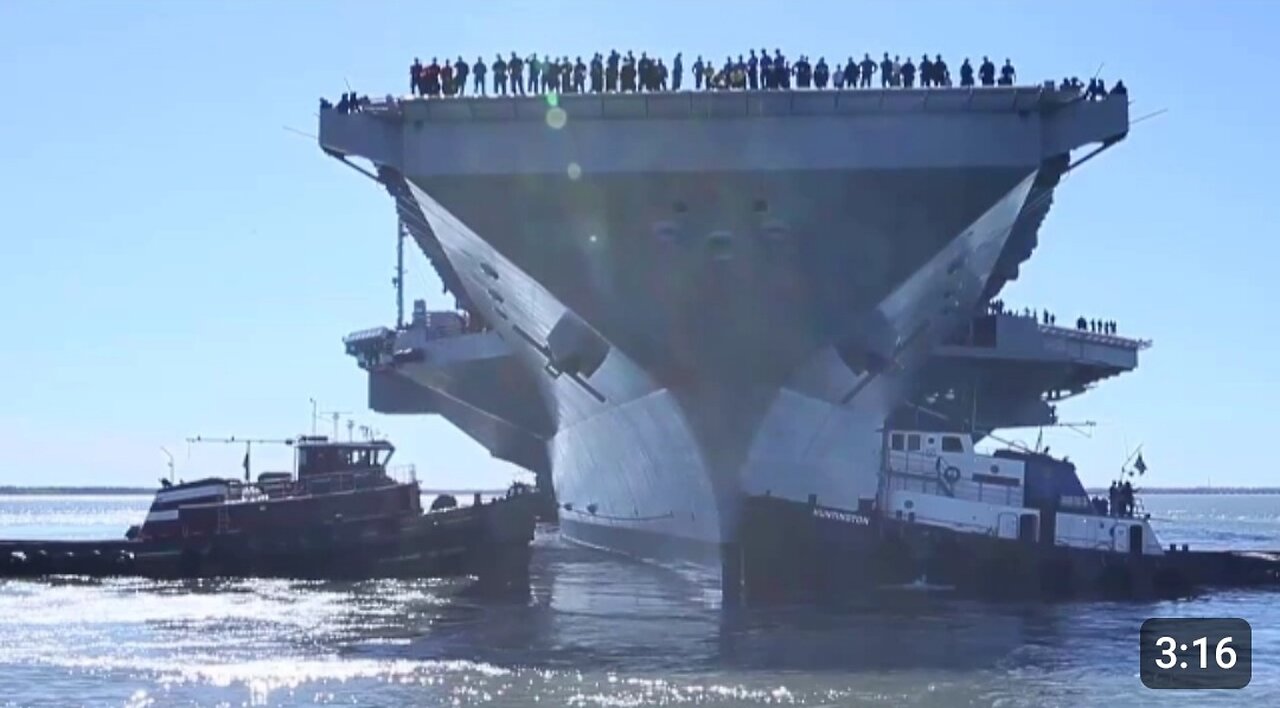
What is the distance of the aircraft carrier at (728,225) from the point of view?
23.2 metres

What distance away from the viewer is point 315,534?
33969 mm

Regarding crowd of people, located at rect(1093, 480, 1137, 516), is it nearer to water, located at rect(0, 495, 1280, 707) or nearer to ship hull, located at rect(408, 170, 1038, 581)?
water, located at rect(0, 495, 1280, 707)

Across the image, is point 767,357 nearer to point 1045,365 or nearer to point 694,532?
point 694,532

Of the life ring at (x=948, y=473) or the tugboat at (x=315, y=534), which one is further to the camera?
the tugboat at (x=315, y=534)

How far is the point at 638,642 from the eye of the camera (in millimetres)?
21125

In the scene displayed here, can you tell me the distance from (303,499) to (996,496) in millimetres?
13778

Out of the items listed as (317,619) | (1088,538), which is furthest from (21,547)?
(1088,538)

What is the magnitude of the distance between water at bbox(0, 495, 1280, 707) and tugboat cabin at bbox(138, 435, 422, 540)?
207 inches

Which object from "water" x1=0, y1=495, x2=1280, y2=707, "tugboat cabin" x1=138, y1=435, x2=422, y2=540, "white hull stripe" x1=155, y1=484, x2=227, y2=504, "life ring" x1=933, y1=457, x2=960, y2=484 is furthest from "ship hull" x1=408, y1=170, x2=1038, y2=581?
"white hull stripe" x1=155, y1=484, x2=227, y2=504

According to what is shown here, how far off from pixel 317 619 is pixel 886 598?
327 inches

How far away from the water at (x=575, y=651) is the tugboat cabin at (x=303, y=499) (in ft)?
17.2

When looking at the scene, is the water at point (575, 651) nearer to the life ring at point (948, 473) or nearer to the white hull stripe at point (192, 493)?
the life ring at point (948, 473)
